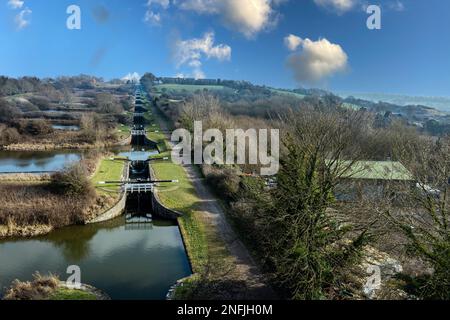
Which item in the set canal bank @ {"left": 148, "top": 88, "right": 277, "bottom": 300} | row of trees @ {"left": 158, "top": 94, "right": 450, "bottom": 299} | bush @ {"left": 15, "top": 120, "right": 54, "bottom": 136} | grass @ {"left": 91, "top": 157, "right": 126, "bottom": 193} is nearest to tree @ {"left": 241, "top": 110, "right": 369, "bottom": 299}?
row of trees @ {"left": 158, "top": 94, "right": 450, "bottom": 299}

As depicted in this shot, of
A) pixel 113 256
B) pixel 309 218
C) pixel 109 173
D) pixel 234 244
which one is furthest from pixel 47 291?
pixel 109 173

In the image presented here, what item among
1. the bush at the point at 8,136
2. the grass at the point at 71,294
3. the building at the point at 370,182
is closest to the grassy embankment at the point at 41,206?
the grass at the point at 71,294

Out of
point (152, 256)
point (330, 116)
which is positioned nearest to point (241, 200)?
point (152, 256)

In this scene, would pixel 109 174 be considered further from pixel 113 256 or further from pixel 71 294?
pixel 71 294

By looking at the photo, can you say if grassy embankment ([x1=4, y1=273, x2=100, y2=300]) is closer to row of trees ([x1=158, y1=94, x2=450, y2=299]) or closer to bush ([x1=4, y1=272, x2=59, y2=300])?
bush ([x1=4, y1=272, x2=59, y2=300])

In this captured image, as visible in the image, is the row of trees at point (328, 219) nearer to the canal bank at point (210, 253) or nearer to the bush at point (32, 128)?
the canal bank at point (210, 253)

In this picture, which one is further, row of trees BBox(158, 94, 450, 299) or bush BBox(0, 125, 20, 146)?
bush BBox(0, 125, 20, 146)
